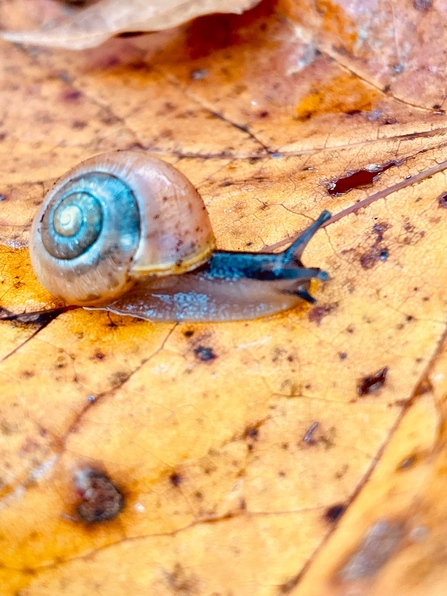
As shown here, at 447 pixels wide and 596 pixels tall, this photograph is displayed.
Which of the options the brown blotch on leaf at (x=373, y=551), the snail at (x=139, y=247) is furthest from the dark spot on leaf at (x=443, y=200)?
the brown blotch on leaf at (x=373, y=551)

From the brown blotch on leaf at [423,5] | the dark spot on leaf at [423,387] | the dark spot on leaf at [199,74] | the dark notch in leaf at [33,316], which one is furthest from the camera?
the dark spot on leaf at [199,74]

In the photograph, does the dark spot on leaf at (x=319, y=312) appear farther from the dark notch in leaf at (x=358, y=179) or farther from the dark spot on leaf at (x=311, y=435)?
the dark notch in leaf at (x=358, y=179)

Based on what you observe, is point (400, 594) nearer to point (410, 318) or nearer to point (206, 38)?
point (410, 318)

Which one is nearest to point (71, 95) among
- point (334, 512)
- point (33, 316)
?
point (33, 316)

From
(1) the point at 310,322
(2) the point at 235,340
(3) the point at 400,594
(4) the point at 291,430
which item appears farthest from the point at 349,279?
(3) the point at 400,594

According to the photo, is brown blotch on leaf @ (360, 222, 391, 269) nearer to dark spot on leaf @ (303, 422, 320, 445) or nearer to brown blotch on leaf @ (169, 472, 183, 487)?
dark spot on leaf @ (303, 422, 320, 445)

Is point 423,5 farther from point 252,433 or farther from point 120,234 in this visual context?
point 252,433

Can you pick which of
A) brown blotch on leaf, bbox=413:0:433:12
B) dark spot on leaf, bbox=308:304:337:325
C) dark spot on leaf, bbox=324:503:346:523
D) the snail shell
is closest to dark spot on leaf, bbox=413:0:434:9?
brown blotch on leaf, bbox=413:0:433:12

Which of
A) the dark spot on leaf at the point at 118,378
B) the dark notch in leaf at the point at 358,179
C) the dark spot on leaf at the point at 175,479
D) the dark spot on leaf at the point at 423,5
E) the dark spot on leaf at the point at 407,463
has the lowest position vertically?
the dark spot on leaf at the point at 175,479
